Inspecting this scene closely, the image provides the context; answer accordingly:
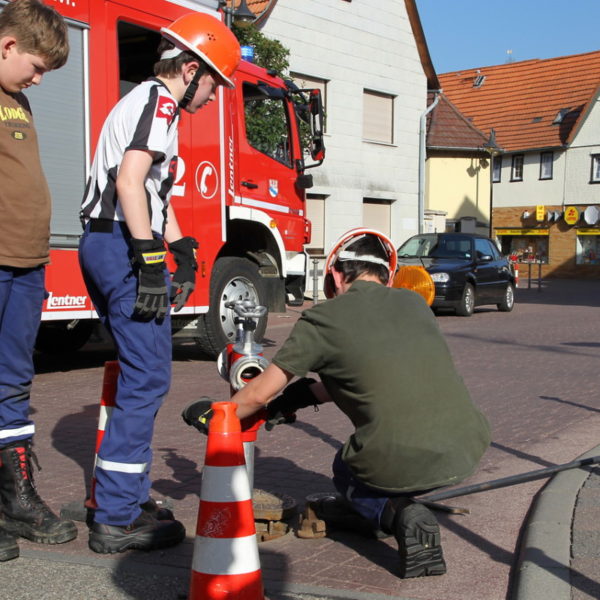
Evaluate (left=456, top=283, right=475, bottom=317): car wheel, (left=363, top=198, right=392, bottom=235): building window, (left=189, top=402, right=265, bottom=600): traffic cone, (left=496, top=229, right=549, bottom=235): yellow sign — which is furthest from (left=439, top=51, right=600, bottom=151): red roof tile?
(left=189, top=402, right=265, bottom=600): traffic cone

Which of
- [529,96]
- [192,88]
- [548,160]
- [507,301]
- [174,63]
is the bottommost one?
[507,301]

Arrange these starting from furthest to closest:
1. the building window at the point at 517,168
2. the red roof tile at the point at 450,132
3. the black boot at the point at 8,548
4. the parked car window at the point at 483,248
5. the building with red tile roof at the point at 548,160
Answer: the building window at the point at 517,168
the building with red tile roof at the point at 548,160
the red roof tile at the point at 450,132
the parked car window at the point at 483,248
the black boot at the point at 8,548

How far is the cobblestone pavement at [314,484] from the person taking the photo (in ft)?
Answer: 11.0

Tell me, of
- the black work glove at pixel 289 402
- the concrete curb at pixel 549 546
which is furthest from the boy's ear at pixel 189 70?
the concrete curb at pixel 549 546

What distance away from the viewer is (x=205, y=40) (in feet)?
12.5

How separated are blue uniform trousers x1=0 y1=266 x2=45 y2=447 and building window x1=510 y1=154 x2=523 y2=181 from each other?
149ft

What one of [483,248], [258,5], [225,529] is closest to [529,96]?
[258,5]

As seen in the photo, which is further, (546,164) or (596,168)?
(546,164)

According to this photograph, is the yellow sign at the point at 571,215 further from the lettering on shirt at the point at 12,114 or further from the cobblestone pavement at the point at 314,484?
the lettering on shirt at the point at 12,114

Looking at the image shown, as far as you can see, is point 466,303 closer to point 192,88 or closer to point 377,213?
point 377,213

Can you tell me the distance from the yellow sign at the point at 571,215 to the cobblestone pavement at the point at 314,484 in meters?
35.3

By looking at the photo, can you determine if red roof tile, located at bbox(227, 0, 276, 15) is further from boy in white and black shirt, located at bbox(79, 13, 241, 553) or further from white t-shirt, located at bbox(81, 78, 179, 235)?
white t-shirt, located at bbox(81, 78, 179, 235)

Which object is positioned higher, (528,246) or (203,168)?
(203,168)

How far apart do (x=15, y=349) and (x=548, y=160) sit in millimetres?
44872
